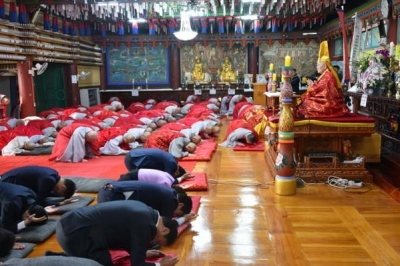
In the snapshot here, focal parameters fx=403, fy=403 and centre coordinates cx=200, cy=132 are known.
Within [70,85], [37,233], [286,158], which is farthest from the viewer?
[70,85]

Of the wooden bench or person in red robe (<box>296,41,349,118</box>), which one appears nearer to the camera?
the wooden bench

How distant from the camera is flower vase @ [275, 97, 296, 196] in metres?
4.87

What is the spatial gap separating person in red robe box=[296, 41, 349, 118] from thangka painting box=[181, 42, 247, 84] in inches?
371

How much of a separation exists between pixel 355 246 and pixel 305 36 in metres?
12.0

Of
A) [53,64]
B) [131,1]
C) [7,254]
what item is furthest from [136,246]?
[53,64]

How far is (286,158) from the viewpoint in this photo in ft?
15.9

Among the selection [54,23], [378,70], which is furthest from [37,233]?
[54,23]

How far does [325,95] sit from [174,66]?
9.97 meters

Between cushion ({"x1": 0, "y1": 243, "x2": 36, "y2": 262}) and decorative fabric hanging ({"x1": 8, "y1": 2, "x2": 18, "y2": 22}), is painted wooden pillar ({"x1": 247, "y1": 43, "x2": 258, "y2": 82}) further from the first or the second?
cushion ({"x1": 0, "y1": 243, "x2": 36, "y2": 262})

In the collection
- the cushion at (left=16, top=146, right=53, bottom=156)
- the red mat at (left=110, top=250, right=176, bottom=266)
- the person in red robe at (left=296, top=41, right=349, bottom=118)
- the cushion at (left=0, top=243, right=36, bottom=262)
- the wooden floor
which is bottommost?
the wooden floor

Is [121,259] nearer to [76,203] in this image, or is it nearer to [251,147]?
[76,203]

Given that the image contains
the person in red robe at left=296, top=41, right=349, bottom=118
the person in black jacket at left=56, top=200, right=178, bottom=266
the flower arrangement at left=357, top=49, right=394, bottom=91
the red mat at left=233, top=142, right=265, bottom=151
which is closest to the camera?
the person in black jacket at left=56, top=200, right=178, bottom=266

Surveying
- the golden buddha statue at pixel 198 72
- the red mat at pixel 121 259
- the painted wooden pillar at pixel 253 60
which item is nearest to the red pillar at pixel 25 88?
the golden buddha statue at pixel 198 72

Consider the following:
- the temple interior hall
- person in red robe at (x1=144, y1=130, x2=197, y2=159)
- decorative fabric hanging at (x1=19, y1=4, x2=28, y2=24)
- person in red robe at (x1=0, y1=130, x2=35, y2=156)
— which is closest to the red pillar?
the temple interior hall
